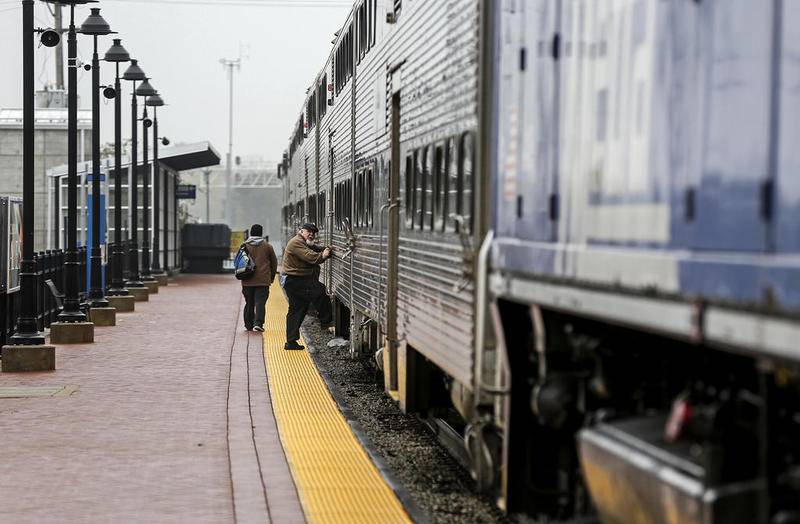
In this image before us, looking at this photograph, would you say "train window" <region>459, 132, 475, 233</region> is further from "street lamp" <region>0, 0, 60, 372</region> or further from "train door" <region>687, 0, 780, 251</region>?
"street lamp" <region>0, 0, 60, 372</region>

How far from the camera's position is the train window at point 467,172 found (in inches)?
326

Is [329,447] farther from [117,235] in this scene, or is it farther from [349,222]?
[117,235]

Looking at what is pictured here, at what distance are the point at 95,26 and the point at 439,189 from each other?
1818cm

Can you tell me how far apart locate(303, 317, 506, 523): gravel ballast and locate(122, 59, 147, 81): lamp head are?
1628 centimetres

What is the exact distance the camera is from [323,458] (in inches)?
440

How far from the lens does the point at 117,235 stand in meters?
33.9

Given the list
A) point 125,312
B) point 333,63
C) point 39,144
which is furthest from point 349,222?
point 39,144

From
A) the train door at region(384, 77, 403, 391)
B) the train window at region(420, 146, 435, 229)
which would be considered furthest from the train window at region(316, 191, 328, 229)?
the train window at region(420, 146, 435, 229)

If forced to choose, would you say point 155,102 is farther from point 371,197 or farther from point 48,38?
point 371,197

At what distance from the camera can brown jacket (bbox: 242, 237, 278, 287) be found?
78.6ft

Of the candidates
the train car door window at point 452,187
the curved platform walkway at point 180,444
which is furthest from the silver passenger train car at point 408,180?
the curved platform walkway at point 180,444

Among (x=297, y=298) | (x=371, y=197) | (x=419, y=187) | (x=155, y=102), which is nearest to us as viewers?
(x=419, y=187)

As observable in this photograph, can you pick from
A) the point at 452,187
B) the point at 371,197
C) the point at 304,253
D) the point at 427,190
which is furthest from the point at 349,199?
the point at 452,187

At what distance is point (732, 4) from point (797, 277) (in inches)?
36.0
